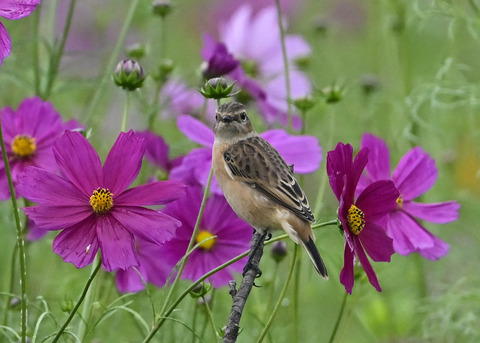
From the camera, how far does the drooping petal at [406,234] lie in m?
0.95

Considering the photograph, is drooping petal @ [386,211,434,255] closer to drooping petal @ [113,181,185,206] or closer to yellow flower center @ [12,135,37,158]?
drooping petal @ [113,181,185,206]

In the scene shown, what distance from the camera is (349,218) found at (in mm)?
801

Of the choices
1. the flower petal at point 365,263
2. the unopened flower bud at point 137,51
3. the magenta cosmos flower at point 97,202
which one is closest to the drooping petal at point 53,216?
the magenta cosmos flower at point 97,202

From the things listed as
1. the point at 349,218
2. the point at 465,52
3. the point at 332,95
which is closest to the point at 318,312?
the point at 332,95

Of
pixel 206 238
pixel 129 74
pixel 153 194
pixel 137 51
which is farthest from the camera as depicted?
pixel 137 51

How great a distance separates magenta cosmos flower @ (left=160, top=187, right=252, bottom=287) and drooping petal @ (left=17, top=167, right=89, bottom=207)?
0.57ft

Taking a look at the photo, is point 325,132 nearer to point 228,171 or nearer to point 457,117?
point 457,117

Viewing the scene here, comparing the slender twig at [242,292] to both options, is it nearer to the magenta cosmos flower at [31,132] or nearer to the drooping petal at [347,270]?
the drooping petal at [347,270]

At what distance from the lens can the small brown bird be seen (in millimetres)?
842

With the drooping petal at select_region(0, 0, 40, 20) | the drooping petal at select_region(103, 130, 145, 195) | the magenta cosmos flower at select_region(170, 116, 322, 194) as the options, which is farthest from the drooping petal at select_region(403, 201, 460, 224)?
the drooping petal at select_region(0, 0, 40, 20)

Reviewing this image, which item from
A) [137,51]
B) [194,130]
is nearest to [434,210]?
[194,130]

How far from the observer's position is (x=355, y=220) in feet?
2.63

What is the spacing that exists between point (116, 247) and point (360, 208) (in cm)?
22

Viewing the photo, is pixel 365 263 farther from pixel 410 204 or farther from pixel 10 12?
pixel 10 12
